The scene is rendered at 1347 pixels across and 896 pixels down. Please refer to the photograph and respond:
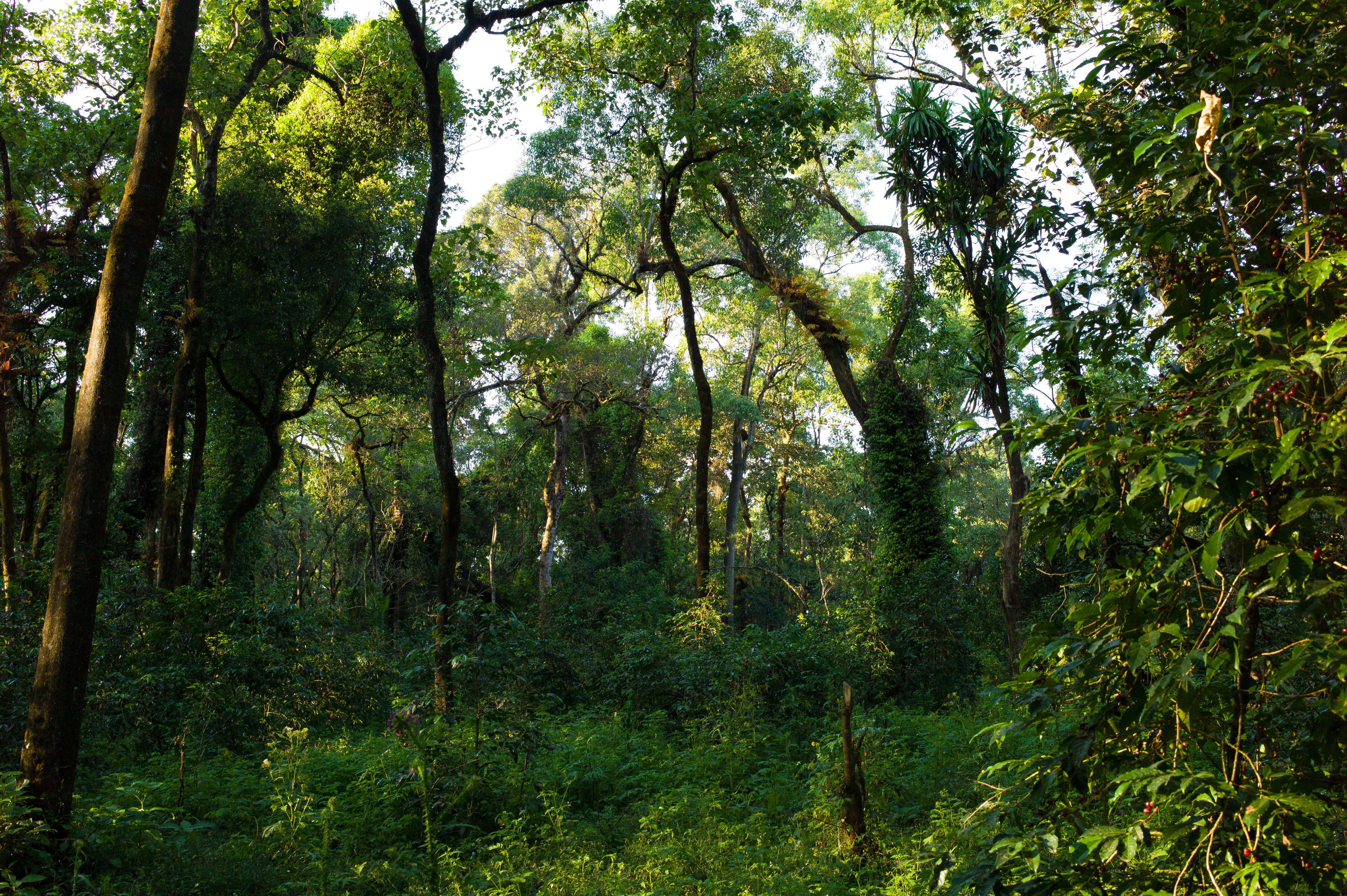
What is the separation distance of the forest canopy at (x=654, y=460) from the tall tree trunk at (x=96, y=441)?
0.09 ft

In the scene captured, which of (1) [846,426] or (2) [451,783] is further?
(1) [846,426]

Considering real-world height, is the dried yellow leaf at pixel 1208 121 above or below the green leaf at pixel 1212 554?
above

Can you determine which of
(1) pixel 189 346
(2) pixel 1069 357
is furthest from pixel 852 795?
(1) pixel 189 346

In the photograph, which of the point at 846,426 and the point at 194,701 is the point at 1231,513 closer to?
the point at 194,701

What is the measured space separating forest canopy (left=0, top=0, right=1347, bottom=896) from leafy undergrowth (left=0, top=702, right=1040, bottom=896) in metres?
0.05

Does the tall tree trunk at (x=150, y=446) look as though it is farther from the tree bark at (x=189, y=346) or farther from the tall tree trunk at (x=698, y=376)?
the tall tree trunk at (x=698, y=376)

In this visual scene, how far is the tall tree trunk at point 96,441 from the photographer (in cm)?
415

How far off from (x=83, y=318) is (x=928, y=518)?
560 inches

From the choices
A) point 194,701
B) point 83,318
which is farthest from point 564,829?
point 83,318

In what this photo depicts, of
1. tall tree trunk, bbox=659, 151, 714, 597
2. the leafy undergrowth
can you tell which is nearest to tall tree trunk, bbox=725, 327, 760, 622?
tall tree trunk, bbox=659, 151, 714, 597

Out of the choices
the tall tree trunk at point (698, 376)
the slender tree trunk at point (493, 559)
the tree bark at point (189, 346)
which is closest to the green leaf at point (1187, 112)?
the tall tree trunk at point (698, 376)

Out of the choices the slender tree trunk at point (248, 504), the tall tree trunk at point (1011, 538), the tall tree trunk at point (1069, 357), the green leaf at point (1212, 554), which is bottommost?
the green leaf at point (1212, 554)

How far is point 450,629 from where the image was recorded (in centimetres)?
639

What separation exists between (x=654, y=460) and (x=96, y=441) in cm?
2061
